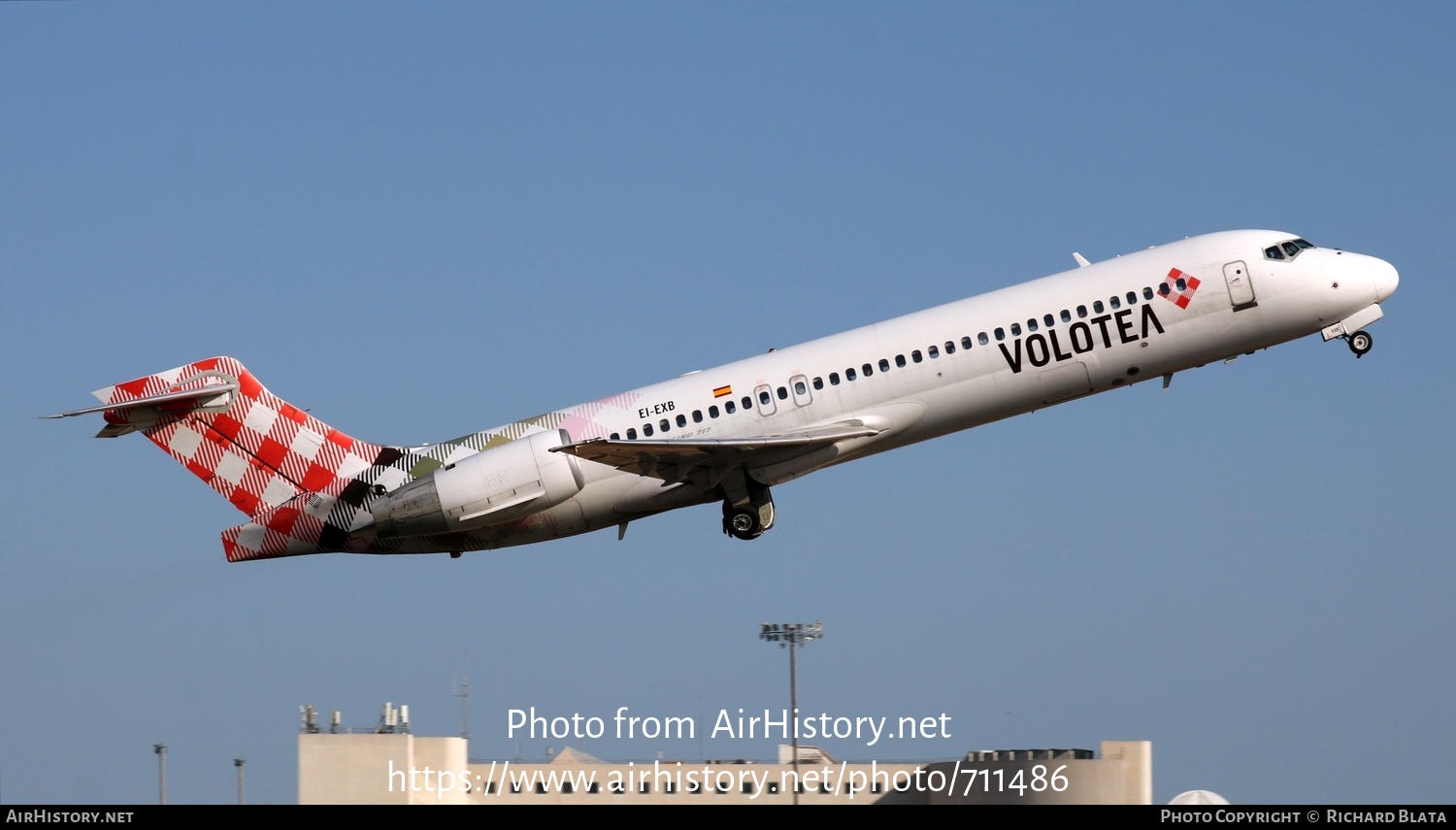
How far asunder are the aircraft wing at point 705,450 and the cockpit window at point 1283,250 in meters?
8.23

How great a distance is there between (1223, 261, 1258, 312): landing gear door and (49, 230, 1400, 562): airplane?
37mm

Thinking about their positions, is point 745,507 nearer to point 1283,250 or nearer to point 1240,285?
point 1240,285

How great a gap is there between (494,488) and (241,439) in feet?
21.0

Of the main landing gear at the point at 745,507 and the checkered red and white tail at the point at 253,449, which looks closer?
the main landing gear at the point at 745,507

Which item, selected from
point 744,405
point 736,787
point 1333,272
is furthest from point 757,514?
point 736,787

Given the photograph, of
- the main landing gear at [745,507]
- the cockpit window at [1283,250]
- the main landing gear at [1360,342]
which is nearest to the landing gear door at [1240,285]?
the cockpit window at [1283,250]

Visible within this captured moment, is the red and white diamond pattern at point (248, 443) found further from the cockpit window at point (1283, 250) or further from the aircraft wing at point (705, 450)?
the cockpit window at point (1283, 250)

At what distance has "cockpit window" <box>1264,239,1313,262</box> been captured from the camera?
3338 cm

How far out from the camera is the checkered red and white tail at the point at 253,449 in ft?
116

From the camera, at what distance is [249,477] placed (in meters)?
36.2

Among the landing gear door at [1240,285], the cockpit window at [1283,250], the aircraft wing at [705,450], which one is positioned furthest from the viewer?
the cockpit window at [1283,250]

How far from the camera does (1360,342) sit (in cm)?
3381
